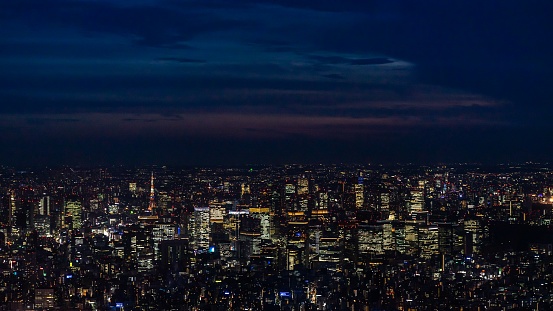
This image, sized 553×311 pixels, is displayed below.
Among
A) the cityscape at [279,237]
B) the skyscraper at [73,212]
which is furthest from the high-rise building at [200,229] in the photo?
the skyscraper at [73,212]

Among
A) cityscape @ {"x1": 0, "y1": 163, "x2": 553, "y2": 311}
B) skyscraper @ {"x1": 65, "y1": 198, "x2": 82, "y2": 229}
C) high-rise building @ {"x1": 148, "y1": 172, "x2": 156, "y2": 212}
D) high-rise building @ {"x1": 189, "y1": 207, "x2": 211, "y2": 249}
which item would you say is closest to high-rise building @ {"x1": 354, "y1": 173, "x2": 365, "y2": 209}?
cityscape @ {"x1": 0, "y1": 163, "x2": 553, "y2": 311}

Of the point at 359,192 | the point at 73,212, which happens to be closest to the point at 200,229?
the point at 73,212

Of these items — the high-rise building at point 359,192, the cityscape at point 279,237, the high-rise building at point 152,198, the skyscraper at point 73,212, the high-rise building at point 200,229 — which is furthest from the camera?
the high-rise building at point 200,229

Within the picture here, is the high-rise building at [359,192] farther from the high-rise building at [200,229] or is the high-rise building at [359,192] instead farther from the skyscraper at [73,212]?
the skyscraper at [73,212]

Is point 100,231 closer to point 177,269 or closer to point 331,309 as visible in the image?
point 177,269

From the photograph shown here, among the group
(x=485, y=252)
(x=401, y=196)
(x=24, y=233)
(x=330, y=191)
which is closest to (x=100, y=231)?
(x=24, y=233)

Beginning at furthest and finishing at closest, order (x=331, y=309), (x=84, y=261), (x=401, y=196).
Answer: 1. (x=401, y=196)
2. (x=84, y=261)
3. (x=331, y=309)

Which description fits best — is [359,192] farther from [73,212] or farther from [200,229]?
[73,212]

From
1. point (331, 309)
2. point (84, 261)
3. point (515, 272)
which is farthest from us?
point (84, 261)
